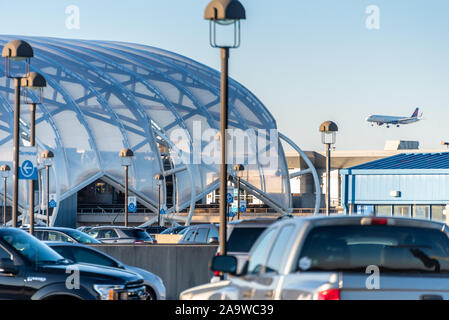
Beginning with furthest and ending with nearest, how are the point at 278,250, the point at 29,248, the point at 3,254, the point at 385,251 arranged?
the point at 29,248, the point at 3,254, the point at 278,250, the point at 385,251

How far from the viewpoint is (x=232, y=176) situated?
77625 mm

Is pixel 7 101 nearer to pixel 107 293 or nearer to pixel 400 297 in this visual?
pixel 107 293

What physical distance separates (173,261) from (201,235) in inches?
208

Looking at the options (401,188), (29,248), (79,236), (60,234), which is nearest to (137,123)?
(401,188)

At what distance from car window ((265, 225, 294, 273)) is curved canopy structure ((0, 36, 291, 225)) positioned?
61.1 m

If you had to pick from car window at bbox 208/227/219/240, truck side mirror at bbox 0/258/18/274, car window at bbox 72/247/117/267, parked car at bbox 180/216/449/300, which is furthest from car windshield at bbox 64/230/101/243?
parked car at bbox 180/216/449/300

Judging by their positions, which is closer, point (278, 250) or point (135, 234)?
point (278, 250)

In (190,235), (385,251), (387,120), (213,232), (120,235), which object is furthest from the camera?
(387,120)

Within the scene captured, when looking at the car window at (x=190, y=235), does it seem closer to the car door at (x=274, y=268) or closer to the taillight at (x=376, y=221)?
the car door at (x=274, y=268)

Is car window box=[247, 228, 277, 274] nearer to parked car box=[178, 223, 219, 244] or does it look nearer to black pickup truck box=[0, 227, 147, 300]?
black pickup truck box=[0, 227, 147, 300]

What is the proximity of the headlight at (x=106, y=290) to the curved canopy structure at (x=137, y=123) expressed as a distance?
54.9m

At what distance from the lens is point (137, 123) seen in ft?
242

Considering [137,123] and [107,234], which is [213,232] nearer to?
[107,234]
